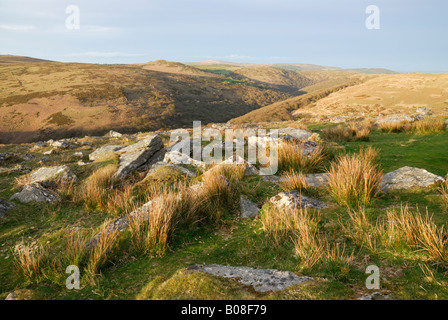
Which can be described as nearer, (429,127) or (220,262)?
(220,262)

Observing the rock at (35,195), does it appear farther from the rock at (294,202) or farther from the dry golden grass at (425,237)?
the dry golden grass at (425,237)

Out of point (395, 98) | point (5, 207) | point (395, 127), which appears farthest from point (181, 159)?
point (395, 98)

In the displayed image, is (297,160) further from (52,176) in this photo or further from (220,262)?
(52,176)

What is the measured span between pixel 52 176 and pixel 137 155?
276 centimetres

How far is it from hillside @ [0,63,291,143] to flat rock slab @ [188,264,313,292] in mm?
32715

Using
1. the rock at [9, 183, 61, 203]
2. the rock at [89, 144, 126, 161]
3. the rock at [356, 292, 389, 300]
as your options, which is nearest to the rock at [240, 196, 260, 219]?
the rock at [356, 292, 389, 300]

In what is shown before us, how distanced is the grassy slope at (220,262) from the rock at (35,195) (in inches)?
14.0

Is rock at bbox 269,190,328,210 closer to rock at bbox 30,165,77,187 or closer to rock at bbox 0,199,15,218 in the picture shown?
rock at bbox 0,199,15,218

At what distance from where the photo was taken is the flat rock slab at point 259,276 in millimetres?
2934

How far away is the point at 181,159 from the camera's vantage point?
9344 mm

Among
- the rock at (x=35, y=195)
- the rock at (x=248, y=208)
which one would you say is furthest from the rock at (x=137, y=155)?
the rock at (x=248, y=208)

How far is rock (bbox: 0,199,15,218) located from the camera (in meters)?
5.89

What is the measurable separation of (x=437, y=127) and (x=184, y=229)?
13409 millimetres
